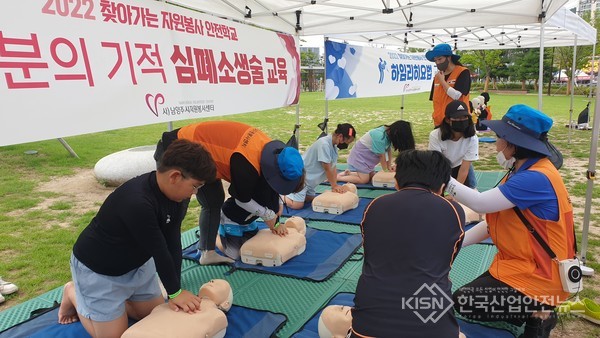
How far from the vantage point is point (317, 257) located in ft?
11.3

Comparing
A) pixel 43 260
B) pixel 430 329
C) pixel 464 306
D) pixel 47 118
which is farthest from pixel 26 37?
pixel 464 306

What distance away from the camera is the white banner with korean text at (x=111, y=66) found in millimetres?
2238

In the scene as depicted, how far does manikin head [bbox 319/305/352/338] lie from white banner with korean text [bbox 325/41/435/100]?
3.68 meters

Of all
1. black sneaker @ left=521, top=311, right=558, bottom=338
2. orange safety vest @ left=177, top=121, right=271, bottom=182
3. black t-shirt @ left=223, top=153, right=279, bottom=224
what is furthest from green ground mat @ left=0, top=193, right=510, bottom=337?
orange safety vest @ left=177, top=121, right=271, bottom=182

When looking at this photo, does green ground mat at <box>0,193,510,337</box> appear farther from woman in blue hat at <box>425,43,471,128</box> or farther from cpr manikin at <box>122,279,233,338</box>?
woman in blue hat at <box>425,43,471,128</box>

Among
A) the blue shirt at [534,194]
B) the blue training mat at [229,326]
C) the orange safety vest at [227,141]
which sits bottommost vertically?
the blue training mat at [229,326]

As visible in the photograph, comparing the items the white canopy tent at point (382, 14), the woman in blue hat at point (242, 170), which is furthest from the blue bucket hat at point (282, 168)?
the white canopy tent at point (382, 14)

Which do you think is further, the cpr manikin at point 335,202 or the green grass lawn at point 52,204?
the cpr manikin at point 335,202

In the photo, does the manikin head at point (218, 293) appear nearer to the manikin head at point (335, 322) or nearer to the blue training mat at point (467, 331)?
the blue training mat at point (467, 331)

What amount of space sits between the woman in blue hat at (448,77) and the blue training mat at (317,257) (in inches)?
74.6

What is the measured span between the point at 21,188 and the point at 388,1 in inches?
221

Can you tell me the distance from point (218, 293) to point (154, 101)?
58.9 inches

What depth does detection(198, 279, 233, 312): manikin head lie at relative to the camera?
2.50m

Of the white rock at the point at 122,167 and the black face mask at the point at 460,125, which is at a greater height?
the black face mask at the point at 460,125
